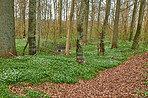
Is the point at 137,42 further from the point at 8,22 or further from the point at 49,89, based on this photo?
the point at 8,22

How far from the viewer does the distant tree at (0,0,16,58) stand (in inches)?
307

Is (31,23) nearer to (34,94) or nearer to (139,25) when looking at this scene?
(34,94)

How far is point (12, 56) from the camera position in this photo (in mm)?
8562

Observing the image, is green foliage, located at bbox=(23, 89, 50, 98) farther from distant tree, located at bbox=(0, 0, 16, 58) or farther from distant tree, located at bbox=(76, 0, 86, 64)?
distant tree, located at bbox=(76, 0, 86, 64)

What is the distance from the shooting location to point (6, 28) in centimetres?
802

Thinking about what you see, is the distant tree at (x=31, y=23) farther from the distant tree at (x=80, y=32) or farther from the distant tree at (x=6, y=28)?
the distant tree at (x=80, y=32)

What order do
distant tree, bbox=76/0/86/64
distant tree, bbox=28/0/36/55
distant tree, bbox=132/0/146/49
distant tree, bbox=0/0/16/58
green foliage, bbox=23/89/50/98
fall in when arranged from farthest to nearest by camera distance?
distant tree, bbox=132/0/146/49 → distant tree, bbox=28/0/36/55 → distant tree, bbox=76/0/86/64 → distant tree, bbox=0/0/16/58 → green foliage, bbox=23/89/50/98

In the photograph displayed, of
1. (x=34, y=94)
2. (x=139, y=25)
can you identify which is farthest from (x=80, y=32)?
(x=139, y=25)

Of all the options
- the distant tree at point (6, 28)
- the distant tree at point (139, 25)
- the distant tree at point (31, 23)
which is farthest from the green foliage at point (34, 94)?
the distant tree at point (139, 25)

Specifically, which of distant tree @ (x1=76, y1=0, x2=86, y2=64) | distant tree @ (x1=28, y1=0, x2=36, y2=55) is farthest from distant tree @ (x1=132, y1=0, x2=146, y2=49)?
distant tree @ (x1=28, y1=0, x2=36, y2=55)

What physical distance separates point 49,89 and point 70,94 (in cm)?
117

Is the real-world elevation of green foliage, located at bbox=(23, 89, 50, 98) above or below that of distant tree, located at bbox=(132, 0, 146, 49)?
below

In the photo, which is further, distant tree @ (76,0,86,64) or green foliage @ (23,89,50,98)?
distant tree @ (76,0,86,64)

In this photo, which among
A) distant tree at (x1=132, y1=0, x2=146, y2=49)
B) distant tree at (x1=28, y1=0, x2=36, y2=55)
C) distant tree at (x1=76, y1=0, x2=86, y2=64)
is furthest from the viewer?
distant tree at (x1=132, y1=0, x2=146, y2=49)
